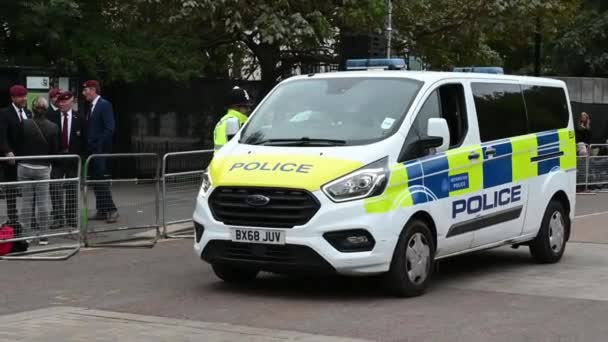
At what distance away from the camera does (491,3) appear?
23.4 meters

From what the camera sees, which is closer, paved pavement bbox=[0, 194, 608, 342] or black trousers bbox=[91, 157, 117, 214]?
paved pavement bbox=[0, 194, 608, 342]

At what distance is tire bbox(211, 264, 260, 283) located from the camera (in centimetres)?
999

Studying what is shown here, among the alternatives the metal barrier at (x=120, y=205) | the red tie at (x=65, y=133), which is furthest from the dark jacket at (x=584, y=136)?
the metal barrier at (x=120, y=205)

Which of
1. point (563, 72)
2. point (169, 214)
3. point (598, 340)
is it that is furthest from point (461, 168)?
point (563, 72)

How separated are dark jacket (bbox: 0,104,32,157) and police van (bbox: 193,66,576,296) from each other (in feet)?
13.7

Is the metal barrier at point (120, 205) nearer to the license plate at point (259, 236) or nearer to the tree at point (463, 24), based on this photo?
the license plate at point (259, 236)

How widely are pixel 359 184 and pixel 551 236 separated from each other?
361cm

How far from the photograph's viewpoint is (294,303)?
9195mm

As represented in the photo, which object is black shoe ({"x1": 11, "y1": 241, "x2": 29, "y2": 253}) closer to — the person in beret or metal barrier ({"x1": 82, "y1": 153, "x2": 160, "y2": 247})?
the person in beret

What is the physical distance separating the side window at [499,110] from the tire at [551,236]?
1036mm

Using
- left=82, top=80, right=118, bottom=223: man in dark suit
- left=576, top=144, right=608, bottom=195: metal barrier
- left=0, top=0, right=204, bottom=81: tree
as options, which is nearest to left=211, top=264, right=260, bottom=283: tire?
left=82, top=80, right=118, bottom=223: man in dark suit

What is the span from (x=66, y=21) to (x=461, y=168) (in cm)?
1343

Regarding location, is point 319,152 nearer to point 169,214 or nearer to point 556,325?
point 556,325

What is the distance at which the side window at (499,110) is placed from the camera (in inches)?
420
